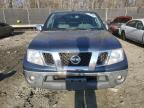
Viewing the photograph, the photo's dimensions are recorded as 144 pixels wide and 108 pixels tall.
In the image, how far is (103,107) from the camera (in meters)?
4.87

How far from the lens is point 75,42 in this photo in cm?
465

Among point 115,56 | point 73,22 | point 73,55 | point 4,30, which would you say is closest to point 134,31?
point 73,22

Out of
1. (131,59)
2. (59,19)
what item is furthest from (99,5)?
(59,19)

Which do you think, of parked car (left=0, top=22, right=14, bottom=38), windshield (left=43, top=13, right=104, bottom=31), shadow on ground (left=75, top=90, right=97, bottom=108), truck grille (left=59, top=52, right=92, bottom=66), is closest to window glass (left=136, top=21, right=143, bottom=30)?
windshield (left=43, top=13, right=104, bottom=31)

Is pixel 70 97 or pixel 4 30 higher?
pixel 70 97

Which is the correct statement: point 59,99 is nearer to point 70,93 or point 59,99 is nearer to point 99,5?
point 70,93

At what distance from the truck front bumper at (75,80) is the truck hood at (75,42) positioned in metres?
0.44

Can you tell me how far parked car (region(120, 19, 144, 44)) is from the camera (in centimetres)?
1205

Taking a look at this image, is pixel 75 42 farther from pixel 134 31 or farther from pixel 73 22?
pixel 134 31

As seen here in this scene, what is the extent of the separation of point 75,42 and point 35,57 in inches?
30.5

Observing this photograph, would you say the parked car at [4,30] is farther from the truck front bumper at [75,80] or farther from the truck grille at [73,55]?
the truck grille at [73,55]

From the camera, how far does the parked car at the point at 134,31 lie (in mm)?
12052

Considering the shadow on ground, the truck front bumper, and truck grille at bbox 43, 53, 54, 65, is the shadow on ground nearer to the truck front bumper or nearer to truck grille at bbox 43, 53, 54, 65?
the truck front bumper

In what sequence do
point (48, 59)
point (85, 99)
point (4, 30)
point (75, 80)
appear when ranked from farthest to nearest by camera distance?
point (4, 30) → point (85, 99) → point (48, 59) → point (75, 80)
